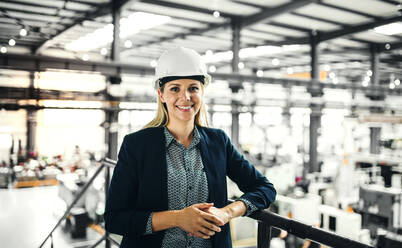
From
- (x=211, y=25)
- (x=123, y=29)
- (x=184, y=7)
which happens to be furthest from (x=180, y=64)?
(x=123, y=29)

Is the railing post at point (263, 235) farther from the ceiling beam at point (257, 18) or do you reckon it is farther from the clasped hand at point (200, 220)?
the ceiling beam at point (257, 18)

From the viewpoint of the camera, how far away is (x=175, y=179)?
1234 mm

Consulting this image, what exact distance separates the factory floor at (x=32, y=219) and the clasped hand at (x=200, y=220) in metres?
7.42

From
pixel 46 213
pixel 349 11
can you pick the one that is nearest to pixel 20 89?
pixel 46 213

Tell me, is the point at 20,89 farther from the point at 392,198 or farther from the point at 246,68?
the point at 246,68

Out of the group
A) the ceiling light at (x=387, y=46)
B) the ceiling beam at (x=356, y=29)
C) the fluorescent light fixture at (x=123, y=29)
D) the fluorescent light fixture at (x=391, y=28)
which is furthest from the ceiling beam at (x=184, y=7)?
the ceiling light at (x=387, y=46)

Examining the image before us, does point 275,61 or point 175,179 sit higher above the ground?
point 275,61

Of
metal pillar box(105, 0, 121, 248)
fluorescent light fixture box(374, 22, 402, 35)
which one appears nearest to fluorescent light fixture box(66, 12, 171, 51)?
metal pillar box(105, 0, 121, 248)

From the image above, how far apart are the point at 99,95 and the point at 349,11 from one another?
18.5 ft

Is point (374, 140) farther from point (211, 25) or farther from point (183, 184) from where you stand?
point (183, 184)

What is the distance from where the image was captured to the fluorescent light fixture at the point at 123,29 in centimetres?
783

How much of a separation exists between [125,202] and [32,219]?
9873 mm

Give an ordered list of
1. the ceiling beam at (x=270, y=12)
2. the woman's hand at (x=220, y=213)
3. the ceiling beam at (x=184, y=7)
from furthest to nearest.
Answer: the ceiling beam at (x=184, y=7)
the ceiling beam at (x=270, y=12)
the woman's hand at (x=220, y=213)

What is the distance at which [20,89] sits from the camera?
21.1ft
